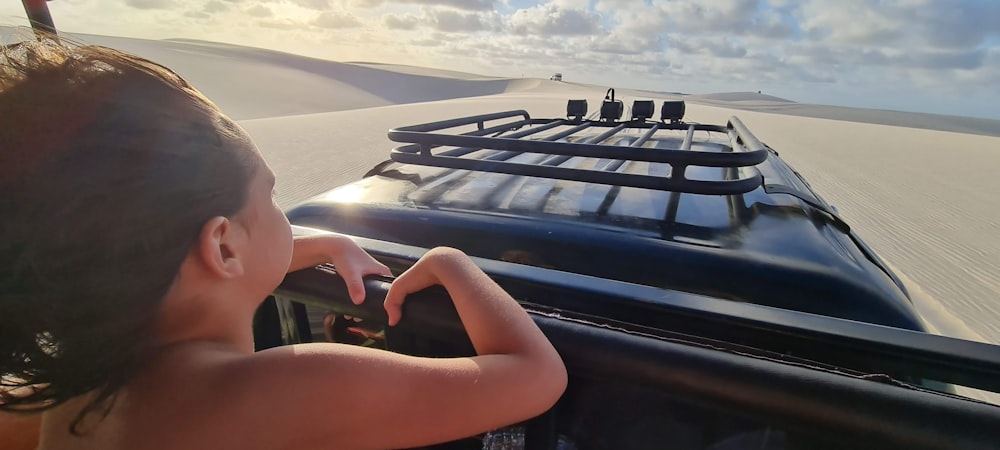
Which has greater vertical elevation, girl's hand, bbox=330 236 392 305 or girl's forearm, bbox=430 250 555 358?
girl's forearm, bbox=430 250 555 358

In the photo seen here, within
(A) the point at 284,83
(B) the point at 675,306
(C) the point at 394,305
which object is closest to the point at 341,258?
(C) the point at 394,305

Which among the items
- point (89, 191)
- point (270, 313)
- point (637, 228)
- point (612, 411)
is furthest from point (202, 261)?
point (637, 228)

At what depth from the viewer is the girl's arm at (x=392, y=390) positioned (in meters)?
0.77

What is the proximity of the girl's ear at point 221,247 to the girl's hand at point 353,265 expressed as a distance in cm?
28

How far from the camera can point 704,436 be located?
1114 mm

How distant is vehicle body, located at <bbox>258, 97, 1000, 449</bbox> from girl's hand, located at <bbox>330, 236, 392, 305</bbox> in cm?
3

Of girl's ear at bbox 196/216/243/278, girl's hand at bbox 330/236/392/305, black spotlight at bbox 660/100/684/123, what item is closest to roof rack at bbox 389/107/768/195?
girl's hand at bbox 330/236/392/305

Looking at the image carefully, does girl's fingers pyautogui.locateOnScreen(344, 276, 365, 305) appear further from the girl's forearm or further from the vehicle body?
the girl's forearm

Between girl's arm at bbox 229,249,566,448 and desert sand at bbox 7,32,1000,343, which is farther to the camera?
desert sand at bbox 7,32,1000,343

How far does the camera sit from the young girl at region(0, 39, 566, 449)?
0.74m

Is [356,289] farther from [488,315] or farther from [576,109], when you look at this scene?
[576,109]

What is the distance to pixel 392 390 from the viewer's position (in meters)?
0.79

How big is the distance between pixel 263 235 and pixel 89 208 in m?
0.28

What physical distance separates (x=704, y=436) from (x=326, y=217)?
124 centimetres
